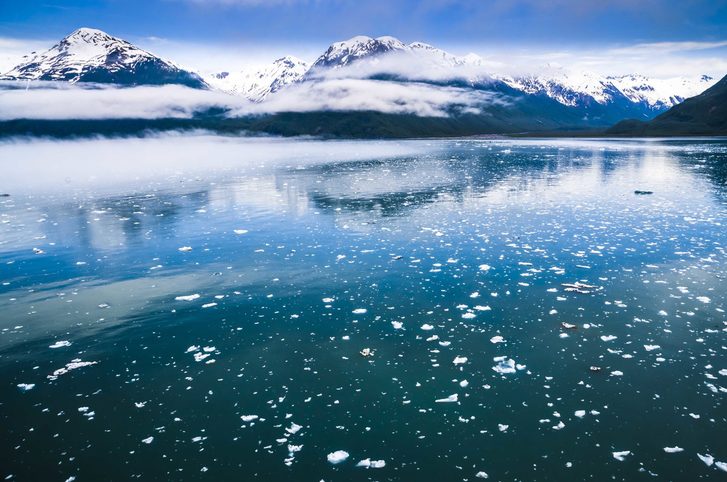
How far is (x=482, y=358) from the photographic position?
12.0 m

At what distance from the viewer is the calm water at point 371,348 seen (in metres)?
8.70

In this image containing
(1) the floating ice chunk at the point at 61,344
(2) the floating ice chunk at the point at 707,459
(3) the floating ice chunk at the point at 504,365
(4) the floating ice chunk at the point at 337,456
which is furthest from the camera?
(1) the floating ice chunk at the point at 61,344

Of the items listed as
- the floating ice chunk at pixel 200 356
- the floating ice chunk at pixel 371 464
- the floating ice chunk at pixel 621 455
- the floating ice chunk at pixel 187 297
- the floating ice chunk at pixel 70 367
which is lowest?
the floating ice chunk at pixel 371 464

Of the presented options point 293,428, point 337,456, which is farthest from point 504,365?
point 293,428

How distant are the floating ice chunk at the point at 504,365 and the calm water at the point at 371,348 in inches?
2.2

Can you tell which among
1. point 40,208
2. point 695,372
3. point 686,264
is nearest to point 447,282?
point 695,372

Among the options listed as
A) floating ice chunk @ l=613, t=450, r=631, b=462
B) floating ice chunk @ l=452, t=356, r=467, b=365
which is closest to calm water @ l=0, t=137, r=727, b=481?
floating ice chunk @ l=613, t=450, r=631, b=462

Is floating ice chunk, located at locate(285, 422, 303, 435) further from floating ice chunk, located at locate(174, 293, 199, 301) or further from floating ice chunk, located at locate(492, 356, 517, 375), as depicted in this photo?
floating ice chunk, located at locate(174, 293, 199, 301)

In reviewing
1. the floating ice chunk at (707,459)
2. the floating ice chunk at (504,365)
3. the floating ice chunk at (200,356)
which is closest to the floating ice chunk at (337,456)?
the floating ice chunk at (504,365)

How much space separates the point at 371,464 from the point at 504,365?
16.0 feet

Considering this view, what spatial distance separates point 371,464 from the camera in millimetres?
8445

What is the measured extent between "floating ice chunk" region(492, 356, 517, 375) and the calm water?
0.06 m

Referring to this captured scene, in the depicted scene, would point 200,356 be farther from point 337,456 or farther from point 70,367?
point 337,456

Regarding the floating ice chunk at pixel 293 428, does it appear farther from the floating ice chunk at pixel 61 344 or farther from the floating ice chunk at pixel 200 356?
the floating ice chunk at pixel 61 344
